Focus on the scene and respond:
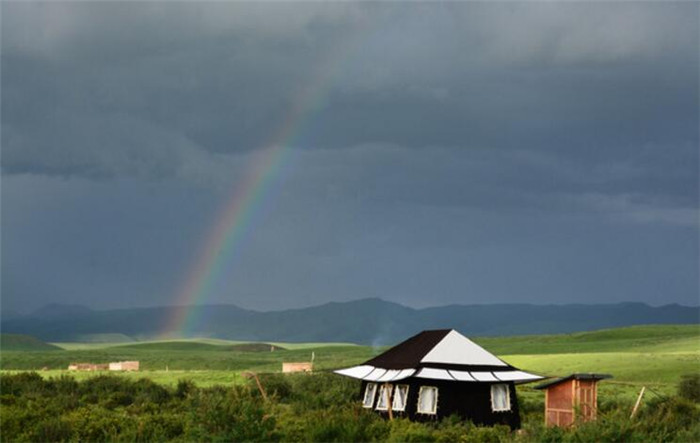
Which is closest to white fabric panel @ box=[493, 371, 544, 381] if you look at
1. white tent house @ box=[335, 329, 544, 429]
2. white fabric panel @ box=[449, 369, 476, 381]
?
white tent house @ box=[335, 329, 544, 429]

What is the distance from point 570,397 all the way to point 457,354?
6888 millimetres

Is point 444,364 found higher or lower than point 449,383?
higher

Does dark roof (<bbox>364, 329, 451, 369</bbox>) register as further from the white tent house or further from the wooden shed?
the wooden shed

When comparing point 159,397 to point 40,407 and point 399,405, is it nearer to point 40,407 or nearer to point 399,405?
point 40,407

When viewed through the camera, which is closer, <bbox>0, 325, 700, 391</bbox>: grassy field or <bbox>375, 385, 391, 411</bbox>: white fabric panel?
<bbox>375, 385, 391, 411</bbox>: white fabric panel

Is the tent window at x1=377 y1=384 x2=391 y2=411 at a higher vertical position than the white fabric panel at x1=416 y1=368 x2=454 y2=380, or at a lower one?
lower

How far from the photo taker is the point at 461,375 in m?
42.8

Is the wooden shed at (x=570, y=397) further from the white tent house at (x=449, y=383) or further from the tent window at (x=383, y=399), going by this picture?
the tent window at (x=383, y=399)

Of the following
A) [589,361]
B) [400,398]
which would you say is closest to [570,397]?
[400,398]

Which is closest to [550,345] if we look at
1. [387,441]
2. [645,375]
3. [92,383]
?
[645,375]

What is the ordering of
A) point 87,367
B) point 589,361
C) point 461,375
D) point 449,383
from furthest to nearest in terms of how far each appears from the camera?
point 87,367 → point 589,361 → point 449,383 → point 461,375

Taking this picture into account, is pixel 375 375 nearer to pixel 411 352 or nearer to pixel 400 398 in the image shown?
pixel 400 398

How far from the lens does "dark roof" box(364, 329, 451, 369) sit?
44188 mm

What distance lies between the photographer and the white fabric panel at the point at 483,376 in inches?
1689
